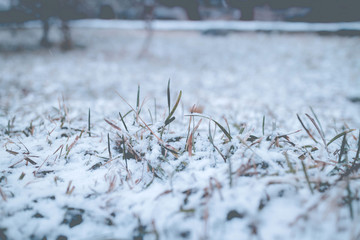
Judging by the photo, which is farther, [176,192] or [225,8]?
[225,8]

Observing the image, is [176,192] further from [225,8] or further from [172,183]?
[225,8]

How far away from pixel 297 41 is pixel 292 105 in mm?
9075

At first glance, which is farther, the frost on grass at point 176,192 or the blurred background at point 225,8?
the blurred background at point 225,8

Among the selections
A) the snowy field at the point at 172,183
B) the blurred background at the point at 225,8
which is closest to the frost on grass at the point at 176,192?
the snowy field at the point at 172,183

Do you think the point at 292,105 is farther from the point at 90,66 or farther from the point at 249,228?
the point at 90,66

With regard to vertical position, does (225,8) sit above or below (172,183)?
above

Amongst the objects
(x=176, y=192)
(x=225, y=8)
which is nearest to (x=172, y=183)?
(x=176, y=192)

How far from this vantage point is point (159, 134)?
1.18 m

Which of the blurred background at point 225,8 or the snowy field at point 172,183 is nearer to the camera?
the snowy field at point 172,183

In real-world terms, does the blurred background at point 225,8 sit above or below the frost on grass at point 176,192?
above

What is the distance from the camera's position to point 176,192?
0.81m

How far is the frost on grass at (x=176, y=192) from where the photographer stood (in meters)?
0.65

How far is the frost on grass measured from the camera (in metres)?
0.65

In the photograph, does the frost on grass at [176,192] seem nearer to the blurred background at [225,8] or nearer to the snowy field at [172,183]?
the snowy field at [172,183]
